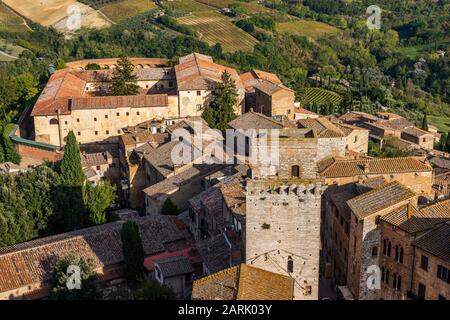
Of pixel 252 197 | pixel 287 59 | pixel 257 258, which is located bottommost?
pixel 287 59

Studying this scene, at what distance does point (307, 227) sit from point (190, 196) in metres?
16.4

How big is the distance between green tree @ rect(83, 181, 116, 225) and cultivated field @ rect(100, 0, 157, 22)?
73323mm

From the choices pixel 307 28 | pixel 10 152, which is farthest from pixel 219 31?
pixel 10 152

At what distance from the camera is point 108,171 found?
1768 inches

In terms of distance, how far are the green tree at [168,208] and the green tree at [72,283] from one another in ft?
29.3

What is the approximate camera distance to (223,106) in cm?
4816

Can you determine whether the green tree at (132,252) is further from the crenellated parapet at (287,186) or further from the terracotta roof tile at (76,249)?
the crenellated parapet at (287,186)

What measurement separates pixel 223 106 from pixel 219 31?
5603 centimetres

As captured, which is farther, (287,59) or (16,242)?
(287,59)

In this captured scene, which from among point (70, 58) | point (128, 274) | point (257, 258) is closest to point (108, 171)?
point (128, 274)

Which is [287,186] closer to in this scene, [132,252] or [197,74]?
[132,252]

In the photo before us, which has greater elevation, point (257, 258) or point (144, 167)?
point (257, 258)

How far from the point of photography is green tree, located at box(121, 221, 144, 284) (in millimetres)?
27797

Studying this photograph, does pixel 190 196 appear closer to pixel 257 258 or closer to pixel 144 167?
pixel 144 167
